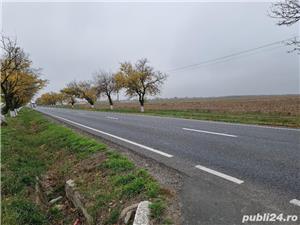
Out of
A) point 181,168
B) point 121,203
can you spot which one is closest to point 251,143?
point 181,168

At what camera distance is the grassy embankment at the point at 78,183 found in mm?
4316

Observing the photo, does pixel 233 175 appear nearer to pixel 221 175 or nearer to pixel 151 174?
pixel 221 175

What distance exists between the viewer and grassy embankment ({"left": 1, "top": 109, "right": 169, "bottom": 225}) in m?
4.32

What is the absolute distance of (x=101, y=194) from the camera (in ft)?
16.0

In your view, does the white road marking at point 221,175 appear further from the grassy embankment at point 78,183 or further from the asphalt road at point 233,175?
the grassy embankment at point 78,183

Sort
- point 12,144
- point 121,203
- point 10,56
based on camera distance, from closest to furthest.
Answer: point 121,203, point 12,144, point 10,56

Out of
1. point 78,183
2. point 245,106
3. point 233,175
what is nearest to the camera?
point 233,175

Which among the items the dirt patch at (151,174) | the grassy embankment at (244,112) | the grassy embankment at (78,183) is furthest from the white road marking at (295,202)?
the grassy embankment at (244,112)

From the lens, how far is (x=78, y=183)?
19.5 feet

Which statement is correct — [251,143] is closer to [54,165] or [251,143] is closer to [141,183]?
[141,183]

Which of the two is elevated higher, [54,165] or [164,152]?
[164,152]

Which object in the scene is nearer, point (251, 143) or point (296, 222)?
point (296, 222)

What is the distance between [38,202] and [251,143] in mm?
6450

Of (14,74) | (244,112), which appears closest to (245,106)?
(244,112)
